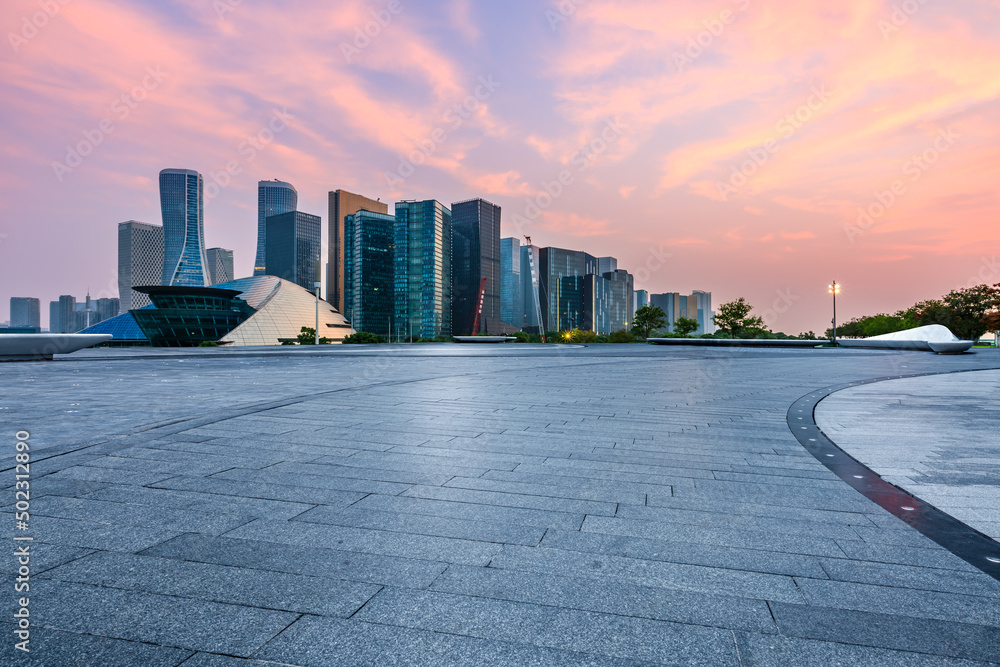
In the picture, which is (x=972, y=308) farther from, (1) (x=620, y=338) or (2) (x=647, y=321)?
(1) (x=620, y=338)

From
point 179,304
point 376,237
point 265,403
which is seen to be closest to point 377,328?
point 376,237

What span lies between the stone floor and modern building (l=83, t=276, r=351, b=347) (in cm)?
8168

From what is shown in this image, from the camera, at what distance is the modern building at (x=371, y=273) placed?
15212 cm

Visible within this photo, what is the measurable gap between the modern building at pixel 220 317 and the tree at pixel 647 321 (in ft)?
159

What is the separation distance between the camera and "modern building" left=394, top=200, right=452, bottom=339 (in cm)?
15512

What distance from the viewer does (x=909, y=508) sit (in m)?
3.82

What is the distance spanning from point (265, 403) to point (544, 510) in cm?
683

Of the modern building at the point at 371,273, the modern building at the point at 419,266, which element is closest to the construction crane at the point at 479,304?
the modern building at the point at 419,266

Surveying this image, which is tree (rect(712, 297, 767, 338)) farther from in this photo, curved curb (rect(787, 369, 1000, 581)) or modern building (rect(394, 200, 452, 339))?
modern building (rect(394, 200, 452, 339))

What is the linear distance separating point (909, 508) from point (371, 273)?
523ft

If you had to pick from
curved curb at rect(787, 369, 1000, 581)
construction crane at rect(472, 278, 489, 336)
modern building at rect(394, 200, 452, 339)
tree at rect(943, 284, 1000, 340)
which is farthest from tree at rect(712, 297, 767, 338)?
construction crane at rect(472, 278, 489, 336)

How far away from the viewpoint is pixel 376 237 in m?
154

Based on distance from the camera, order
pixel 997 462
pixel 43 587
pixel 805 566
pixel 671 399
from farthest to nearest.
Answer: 1. pixel 671 399
2. pixel 997 462
3. pixel 805 566
4. pixel 43 587

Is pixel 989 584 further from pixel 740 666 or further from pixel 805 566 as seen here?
pixel 740 666
